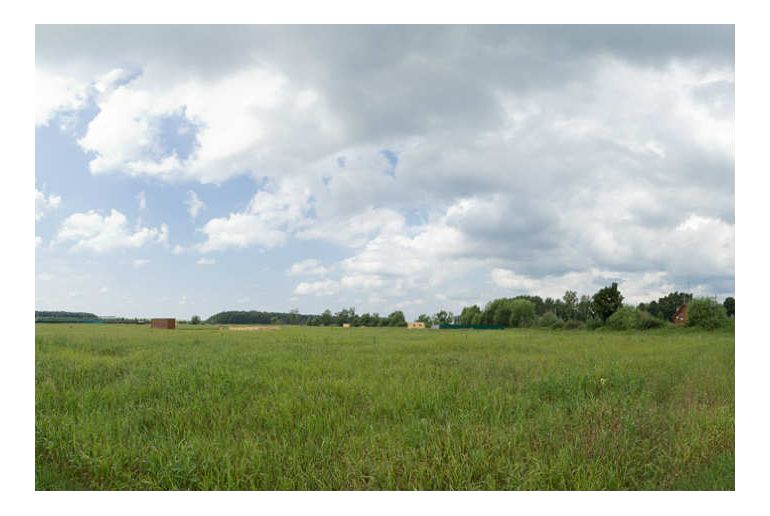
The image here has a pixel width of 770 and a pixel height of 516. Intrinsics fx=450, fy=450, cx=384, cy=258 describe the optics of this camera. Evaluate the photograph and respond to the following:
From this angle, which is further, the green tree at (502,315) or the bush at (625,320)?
the green tree at (502,315)

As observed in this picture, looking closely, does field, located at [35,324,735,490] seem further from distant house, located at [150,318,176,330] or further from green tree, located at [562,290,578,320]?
green tree, located at [562,290,578,320]

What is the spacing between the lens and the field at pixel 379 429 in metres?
5.41

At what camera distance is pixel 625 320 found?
142 ft

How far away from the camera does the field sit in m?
5.41

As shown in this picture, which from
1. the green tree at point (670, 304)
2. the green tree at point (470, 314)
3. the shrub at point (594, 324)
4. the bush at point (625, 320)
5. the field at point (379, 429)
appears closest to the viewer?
the field at point (379, 429)

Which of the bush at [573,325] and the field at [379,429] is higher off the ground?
the field at [379,429]

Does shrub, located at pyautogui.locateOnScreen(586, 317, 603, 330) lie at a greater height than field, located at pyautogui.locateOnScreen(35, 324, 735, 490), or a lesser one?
lesser

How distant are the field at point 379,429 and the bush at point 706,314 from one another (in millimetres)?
33077

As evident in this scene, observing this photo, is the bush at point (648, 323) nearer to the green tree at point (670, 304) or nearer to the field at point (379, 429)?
the green tree at point (670, 304)

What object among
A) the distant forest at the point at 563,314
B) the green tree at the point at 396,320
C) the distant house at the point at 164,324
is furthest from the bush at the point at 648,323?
the distant house at the point at 164,324

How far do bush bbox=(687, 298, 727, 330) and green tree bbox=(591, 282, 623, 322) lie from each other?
1257cm

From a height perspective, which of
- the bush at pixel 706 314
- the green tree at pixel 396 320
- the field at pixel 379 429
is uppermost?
the field at pixel 379 429

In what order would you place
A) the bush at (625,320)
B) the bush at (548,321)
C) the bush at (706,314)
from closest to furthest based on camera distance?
the bush at (706,314), the bush at (625,320), the bush at (548,321)

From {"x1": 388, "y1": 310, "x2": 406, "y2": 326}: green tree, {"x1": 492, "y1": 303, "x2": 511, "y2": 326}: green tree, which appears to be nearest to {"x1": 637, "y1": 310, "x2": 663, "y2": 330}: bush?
{"x1": 492, "y1": 303, "x2": 511, "y2": 326}: green tree
